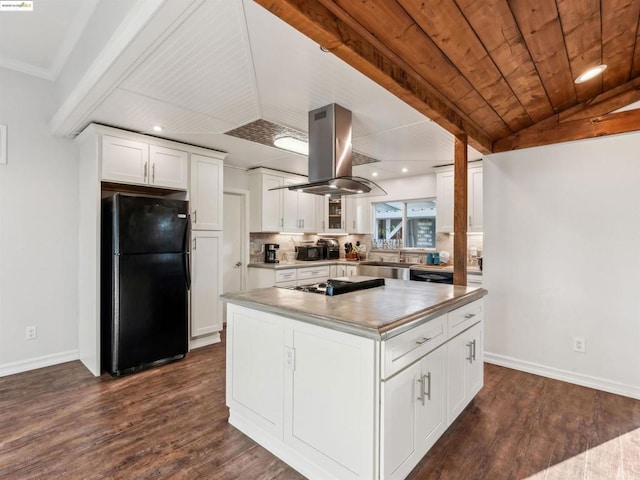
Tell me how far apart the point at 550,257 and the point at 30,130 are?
17.2ft

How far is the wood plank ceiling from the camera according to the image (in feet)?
4.98

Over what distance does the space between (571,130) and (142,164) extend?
163 inches

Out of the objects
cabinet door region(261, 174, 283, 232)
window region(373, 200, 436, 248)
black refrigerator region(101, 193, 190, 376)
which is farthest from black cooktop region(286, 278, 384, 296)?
window region(373, 200, 436, 248)

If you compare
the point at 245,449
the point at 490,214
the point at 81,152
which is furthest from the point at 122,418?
the point at 490,214

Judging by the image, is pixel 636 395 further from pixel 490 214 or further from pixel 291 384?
pixel 291 384

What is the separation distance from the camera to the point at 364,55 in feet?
5.46

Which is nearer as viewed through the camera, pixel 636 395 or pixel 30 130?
pixel 636 395

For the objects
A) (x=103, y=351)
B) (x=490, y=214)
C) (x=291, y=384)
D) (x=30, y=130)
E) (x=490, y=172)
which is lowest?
(x=103, y=351)

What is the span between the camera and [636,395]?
2703mm

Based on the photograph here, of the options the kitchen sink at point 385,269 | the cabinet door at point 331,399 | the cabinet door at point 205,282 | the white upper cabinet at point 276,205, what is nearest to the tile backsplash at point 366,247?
the white upper cabinet at point 276,205

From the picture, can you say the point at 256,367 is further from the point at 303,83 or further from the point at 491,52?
the point at 491,52

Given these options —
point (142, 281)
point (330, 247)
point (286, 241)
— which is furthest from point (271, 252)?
point (142, 281)

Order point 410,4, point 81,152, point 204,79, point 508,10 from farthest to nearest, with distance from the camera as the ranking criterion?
point 81,152 → point 204,79 → point 508,10 → point 410,4

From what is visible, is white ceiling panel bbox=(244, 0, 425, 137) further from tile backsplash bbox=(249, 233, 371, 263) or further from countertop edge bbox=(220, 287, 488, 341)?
tile backsplash bbox=(249, 233, 371, 263)
